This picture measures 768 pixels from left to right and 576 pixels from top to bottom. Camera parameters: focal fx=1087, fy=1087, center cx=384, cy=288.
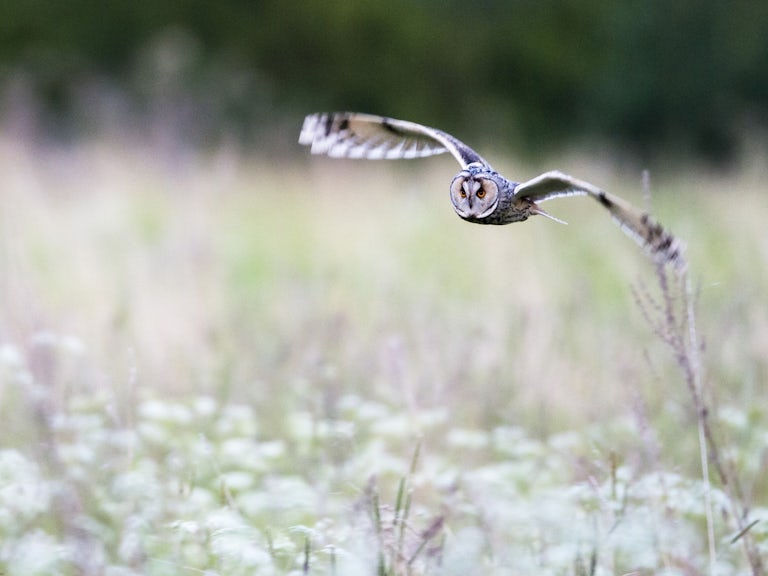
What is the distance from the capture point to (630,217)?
191 cm

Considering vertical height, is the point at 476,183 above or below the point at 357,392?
above

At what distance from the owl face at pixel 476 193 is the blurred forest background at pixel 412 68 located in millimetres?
7651

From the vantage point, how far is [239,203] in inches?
329

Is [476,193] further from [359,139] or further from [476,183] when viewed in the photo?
[359,139]

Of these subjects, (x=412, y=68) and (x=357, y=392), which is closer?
(x=357, y=392)

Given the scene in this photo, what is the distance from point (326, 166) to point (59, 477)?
24.2 feet

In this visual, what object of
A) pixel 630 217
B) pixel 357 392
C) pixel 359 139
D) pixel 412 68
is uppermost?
pixel 412 68

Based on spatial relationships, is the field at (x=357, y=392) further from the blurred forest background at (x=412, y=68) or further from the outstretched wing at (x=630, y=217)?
the blurred forest background at (x=412, y=68)

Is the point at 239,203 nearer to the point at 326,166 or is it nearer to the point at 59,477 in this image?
the point at 326,166

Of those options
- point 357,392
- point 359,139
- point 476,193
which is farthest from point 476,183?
point 357,392

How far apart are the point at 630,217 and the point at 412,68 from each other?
613 inches

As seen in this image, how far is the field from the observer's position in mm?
2359

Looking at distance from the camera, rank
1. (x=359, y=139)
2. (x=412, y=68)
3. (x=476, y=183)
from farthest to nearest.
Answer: (x=412, y=68), (x=359, y=139), (x=476, y=183)

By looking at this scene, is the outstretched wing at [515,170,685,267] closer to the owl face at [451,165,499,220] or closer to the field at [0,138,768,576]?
the owl face at [451,165,499,220]
